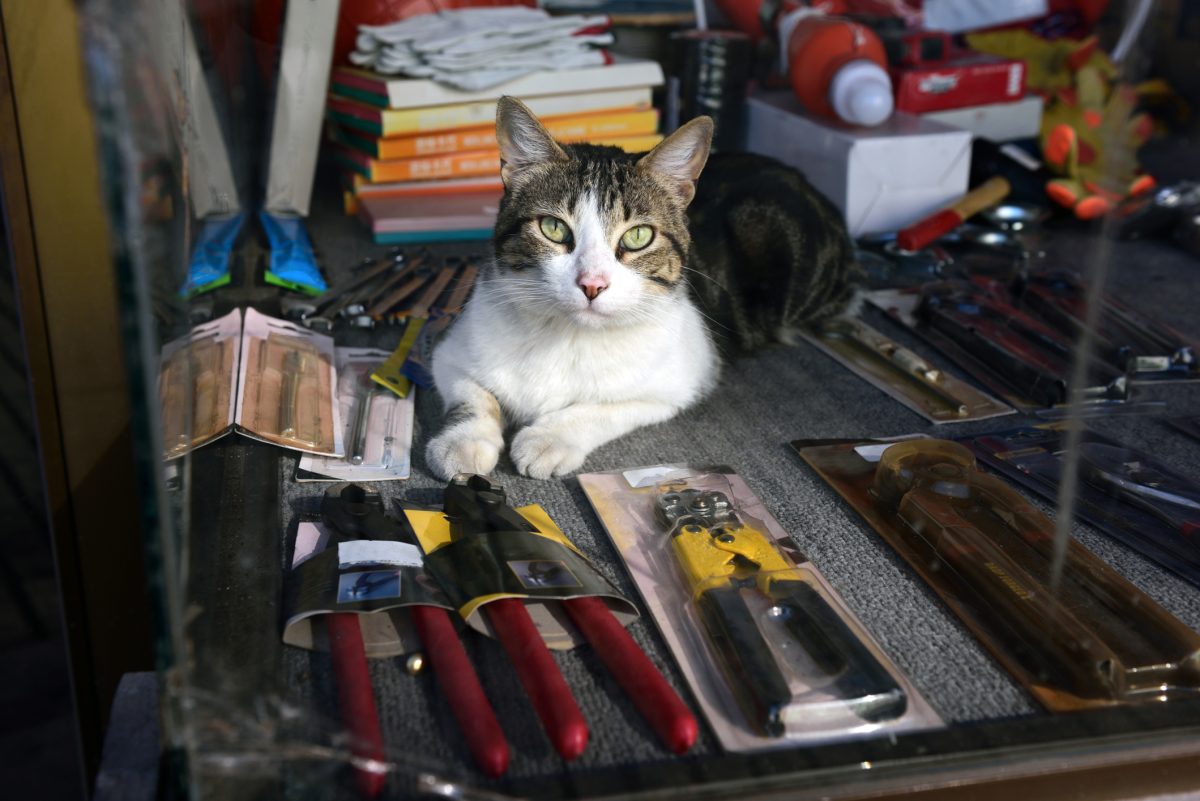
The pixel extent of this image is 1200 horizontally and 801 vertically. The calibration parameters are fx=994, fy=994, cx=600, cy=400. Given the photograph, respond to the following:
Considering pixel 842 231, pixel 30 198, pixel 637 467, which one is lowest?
pixel 637 467

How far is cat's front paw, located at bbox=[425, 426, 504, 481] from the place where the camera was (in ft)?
3.85

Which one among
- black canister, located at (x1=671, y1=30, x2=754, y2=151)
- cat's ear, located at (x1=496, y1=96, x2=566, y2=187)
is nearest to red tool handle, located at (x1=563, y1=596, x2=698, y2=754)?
cat's ear, located at (x1=496, y1=96, x2=566, y2=187)

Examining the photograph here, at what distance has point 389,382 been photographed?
1396 mm

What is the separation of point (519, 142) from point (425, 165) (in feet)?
2.90

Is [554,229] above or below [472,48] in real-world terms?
below

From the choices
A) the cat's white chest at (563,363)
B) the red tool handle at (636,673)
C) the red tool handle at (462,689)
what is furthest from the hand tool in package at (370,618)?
the cat's white chest at (563,363)

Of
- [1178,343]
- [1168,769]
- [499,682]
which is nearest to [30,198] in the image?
[499,682]

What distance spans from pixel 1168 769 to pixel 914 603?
25cm

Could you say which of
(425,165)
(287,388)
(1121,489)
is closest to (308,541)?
(287,388)

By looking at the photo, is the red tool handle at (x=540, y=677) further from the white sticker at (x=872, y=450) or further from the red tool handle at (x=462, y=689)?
the white sticker at (x=872, y=450)

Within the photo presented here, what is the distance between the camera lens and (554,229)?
126 centimetres

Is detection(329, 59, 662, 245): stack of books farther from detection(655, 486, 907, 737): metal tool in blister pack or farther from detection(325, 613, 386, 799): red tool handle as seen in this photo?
detection(325, 613, 386, 799): red tool handle

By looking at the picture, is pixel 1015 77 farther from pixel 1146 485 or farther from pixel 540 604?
pixel 540 604

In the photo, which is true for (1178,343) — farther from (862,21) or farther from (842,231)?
(862,21)
